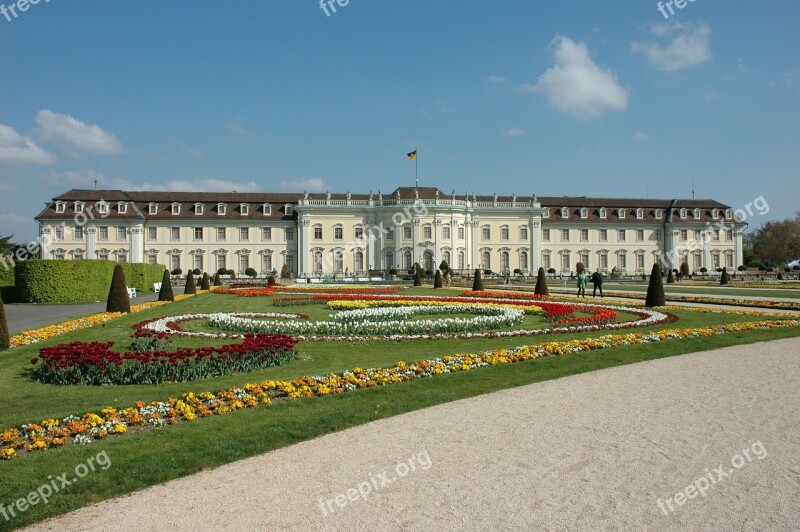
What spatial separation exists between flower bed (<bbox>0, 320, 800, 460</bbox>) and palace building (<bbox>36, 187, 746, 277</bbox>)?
47.2 m

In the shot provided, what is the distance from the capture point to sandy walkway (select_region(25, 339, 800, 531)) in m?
3.96

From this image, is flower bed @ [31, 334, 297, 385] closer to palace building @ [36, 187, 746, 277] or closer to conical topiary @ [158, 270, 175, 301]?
conical topiary @ [158, 270, 175, 301]

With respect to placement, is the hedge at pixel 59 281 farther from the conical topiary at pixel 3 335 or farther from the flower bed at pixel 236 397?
the flower bed at pixel 236 397

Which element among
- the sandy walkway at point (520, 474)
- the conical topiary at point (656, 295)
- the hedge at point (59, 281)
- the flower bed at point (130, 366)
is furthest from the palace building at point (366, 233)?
the sandy walkway at point (520, 474)

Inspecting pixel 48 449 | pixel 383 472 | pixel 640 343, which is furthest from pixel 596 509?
pixel 640 343

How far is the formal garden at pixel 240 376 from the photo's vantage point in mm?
5211

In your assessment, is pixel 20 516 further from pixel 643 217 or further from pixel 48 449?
pixel 643 217

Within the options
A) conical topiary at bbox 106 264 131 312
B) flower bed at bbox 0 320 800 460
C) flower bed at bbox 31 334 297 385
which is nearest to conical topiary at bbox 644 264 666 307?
flower bed at bbox 0 320 800 460

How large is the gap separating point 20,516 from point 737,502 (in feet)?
15.8

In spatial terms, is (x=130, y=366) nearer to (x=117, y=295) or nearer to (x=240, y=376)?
(x=240, y=376)

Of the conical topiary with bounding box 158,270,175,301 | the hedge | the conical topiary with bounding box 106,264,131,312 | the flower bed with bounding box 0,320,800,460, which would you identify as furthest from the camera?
the hedge

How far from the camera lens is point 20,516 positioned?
408 centimetres

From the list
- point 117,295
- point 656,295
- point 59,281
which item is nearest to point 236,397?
point 117,295

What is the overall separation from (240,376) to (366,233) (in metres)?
50.5
